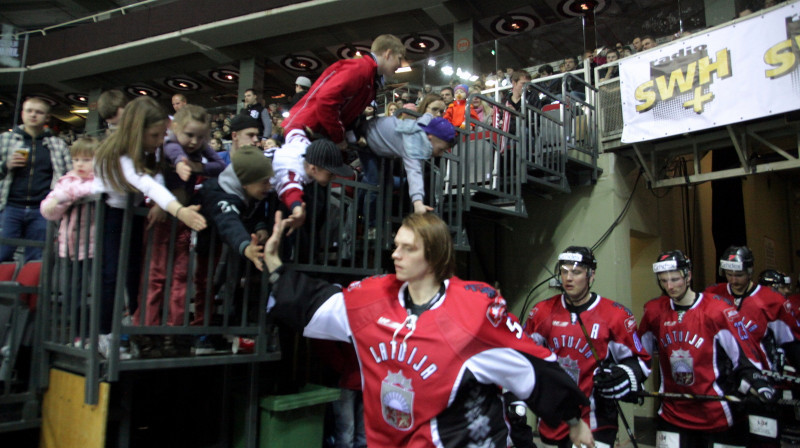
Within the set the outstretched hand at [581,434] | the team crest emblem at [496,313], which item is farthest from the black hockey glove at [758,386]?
the team crest emblem at [496,313]

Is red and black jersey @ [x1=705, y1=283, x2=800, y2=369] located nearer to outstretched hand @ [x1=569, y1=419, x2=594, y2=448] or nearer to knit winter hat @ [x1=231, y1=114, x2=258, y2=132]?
outstretched hand @ [x1=569, y1=419, x2=594, y2=448]

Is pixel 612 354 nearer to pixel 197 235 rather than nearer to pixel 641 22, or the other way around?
pixel 197 235

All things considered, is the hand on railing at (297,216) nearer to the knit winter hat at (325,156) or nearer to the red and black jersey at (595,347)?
the knit winter hat at (325,156)

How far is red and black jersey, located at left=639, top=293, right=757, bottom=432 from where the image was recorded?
4766 millimetres

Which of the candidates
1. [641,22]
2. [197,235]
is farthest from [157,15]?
[197,235]

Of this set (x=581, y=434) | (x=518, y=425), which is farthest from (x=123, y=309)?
(x=518, y=425)

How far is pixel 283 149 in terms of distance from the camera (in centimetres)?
372

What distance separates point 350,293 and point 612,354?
2.57 metres

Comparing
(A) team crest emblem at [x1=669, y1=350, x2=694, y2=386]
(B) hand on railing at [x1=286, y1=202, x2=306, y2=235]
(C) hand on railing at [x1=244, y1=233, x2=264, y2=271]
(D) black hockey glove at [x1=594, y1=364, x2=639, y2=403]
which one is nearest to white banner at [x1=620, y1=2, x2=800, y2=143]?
Result: (A) team crest emblem at [x1=669, y1=350, x2=694, y2=386]

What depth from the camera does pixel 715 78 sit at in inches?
268

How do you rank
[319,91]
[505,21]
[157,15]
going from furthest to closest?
1. [157,15]
2. [505,21]
3. [319,91]

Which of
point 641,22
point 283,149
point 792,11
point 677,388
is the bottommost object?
point 677,388

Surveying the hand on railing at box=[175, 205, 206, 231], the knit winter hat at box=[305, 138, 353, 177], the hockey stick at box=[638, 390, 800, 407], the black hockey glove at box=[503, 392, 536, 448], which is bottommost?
the black hockey glove at box=[503, 392, 536, 448]

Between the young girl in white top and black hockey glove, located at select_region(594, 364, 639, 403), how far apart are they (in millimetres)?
3121
